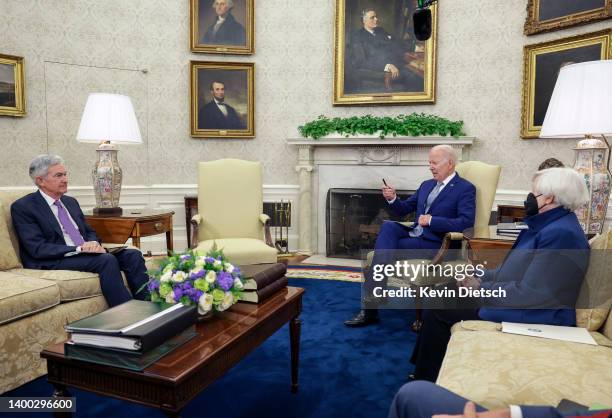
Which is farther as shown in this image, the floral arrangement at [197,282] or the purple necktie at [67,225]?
the purple necktie at [67,225]

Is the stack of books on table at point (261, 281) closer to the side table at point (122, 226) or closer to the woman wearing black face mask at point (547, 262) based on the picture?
the woman wearing black face mask at point (547, 262)

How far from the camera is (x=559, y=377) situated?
161 centimetres

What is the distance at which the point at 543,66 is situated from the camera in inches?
208

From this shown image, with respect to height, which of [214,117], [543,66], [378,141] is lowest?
[378,141]

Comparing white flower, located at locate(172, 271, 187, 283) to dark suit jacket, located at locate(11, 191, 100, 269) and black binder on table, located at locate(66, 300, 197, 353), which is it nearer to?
black binder on table, located at locate(66, 300, 197, 353)

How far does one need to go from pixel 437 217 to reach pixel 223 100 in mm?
3922

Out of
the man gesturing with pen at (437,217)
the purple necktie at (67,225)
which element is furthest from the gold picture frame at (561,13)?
the purple necktie at (67,225)

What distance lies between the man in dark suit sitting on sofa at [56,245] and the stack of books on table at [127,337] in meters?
1.46

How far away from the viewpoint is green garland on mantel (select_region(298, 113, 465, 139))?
5781mm

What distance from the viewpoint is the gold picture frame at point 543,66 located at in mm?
4910

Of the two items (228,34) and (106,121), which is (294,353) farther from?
(228,34)

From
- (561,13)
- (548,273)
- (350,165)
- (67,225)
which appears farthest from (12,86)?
(561,13)

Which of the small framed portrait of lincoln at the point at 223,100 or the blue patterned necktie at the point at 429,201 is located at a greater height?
the small framed portrait of lincoln at the point at 223,100

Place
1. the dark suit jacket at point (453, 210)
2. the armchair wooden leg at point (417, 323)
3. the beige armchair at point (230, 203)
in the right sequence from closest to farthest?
the armchair wooden leg at point (417, 323)
the dark suit jacket at point (453, 210)
the beige armchair at point (230, 203)
